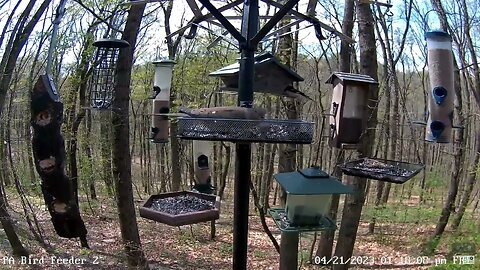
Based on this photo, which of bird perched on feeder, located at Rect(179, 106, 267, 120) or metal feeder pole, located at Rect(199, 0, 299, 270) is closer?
bird perched on feeder, located at Rect(179, 106, 267, 120)

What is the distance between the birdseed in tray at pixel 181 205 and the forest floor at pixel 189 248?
12.2 ft

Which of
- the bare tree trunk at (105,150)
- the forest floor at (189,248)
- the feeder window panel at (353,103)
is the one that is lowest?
the forest floor at (189,248)

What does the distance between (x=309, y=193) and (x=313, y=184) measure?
77mm

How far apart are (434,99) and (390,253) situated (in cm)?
729

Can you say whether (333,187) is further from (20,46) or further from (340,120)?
(20,46)

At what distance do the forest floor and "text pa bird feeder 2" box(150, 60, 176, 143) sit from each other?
2.86 metres

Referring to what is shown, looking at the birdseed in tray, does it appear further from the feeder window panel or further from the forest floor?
the forest floor

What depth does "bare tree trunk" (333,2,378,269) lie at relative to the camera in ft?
15.7

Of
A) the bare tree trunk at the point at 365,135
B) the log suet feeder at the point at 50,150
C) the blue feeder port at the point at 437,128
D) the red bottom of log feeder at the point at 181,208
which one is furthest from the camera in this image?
the bare tree trunk at the point at 365,135

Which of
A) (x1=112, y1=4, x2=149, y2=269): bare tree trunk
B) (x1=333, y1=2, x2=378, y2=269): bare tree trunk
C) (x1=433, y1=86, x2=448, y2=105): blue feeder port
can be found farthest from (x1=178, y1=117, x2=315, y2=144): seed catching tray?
(x1=112, y1=4, x2=149, y2=269): bare tree trunk

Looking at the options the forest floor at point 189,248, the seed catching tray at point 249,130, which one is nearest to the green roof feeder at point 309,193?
the seed catching tray at point 249,130

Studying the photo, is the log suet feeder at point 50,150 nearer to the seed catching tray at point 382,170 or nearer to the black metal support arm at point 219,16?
the black metal support arm at point 219,16

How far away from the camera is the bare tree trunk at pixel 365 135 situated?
4.79 meters

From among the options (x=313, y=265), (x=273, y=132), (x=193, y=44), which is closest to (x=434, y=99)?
(x=273, y=132)
